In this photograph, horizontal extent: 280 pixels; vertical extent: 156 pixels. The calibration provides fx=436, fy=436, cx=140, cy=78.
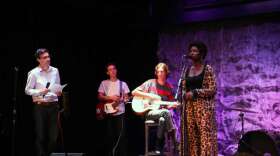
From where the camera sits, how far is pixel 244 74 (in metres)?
7.86

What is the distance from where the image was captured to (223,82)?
815 centimetres

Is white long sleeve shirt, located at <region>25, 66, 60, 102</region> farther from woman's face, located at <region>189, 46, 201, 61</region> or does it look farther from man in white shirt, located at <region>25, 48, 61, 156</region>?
woman's face, located at <region>189, 46, 201, 61</region>

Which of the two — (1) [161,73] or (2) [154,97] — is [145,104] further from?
(1) [161,73]

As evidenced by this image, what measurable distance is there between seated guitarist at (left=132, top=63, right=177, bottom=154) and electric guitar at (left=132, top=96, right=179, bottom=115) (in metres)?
0.06

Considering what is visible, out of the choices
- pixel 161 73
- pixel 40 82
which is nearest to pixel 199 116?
pixel 161 73

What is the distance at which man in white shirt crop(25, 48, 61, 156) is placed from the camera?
6.86 m

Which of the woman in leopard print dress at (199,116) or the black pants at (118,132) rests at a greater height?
the woman in leopard print dress at (199,116)

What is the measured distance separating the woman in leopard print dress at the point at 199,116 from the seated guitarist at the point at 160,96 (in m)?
1.85

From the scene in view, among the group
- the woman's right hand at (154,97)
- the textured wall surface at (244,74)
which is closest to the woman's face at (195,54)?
the woman's right hand at (154,97)

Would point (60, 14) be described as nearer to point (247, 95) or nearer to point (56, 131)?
point (56, 131)

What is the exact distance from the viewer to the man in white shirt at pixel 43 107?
686 cm

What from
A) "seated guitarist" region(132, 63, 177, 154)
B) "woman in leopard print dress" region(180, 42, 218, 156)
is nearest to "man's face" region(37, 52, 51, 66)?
"seated guitarist" region(132, 63, 177, 154)

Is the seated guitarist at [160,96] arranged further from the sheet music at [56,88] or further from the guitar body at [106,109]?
the sheet music at [56,88]

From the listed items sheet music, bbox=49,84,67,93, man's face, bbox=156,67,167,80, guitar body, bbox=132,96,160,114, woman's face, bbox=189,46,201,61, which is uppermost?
woman's face, bbox=189,46,201,61
